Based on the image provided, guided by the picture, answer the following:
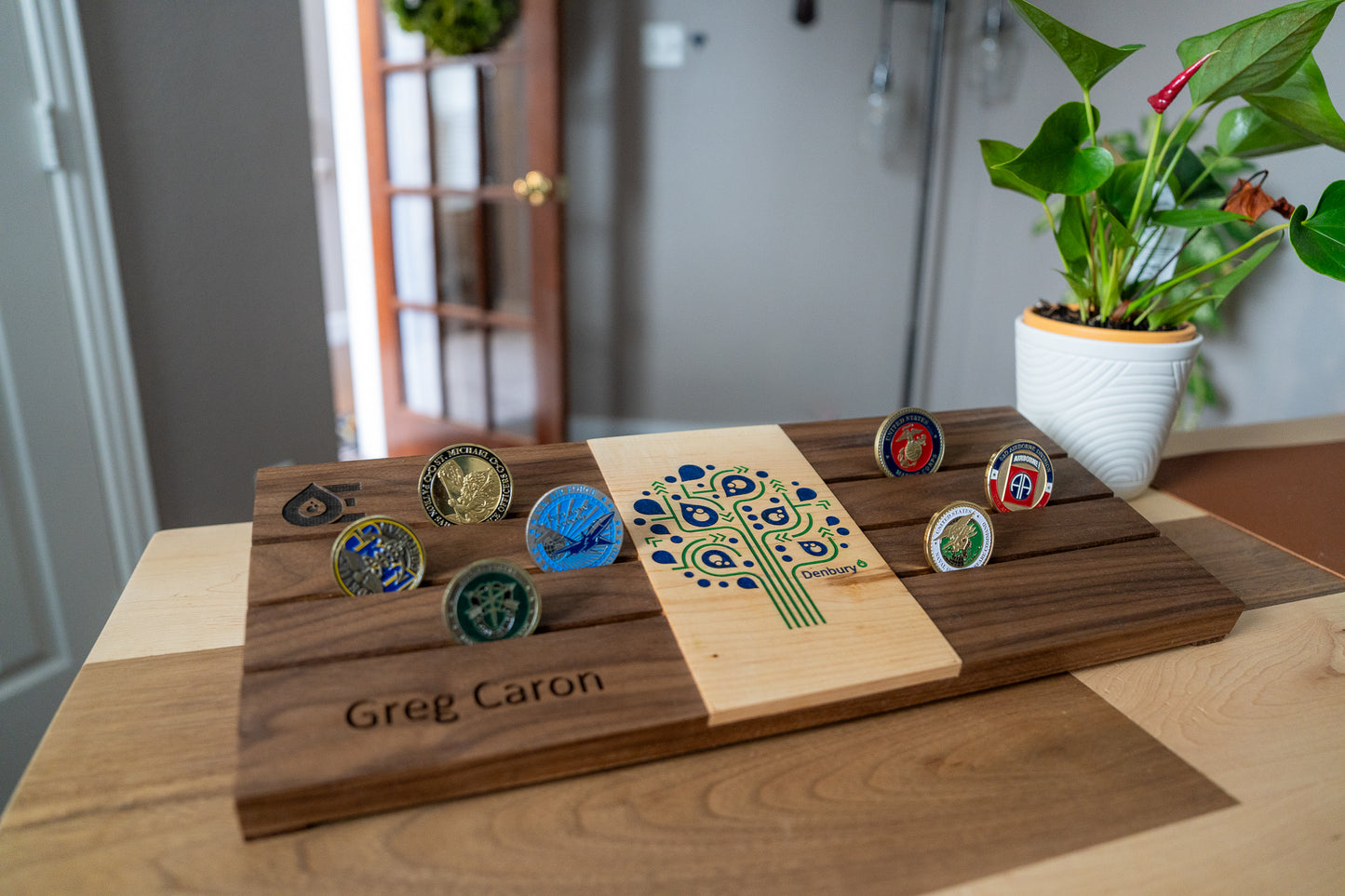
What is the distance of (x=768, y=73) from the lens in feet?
9.14

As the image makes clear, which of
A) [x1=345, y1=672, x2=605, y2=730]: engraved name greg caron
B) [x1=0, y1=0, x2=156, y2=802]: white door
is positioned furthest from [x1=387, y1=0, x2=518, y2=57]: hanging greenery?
[x1=345, y1=672, x2=605, y2=730]: engraved name greg caron

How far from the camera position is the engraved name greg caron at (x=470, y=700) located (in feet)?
1.57

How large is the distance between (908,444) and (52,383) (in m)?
1.41

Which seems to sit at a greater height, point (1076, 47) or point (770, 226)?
point (1076, 47)

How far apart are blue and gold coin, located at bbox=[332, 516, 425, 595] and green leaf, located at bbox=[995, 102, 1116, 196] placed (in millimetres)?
599

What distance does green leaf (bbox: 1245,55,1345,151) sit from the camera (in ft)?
2.45

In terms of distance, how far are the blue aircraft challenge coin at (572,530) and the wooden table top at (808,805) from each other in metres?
0.18

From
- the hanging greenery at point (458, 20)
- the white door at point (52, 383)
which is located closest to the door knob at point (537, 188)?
the hanging greenery at point (458, 20)

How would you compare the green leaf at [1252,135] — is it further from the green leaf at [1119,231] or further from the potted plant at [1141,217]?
the green leaf at [1119,231]

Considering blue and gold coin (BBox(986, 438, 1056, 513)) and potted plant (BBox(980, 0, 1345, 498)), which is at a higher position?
potted plant (BBox(980, 0, 1345, 498))

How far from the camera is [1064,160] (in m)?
0.73

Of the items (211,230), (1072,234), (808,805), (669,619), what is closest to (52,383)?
(211,230)

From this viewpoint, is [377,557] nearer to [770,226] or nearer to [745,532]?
[745,532]

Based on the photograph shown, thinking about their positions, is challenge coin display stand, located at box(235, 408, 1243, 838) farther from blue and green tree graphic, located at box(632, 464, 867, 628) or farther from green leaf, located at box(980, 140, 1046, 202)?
green leaf, located at box(980, 140, 1046, 202)
